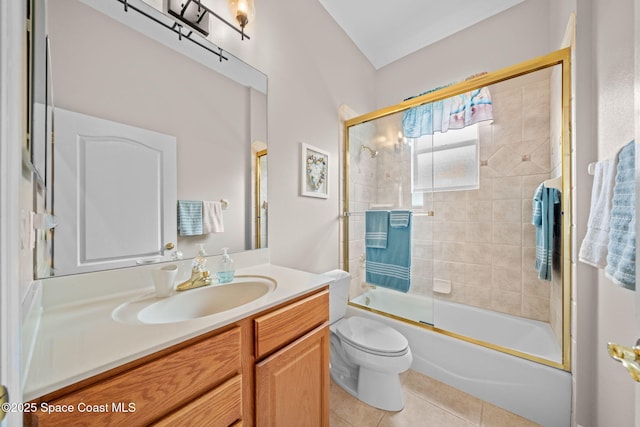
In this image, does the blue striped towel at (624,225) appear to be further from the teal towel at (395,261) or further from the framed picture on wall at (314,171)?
the framed picture on wall at (314,171)

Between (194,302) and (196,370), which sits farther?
(194,302)

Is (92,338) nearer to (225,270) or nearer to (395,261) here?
(225,270)

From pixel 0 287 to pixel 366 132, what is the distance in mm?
2108

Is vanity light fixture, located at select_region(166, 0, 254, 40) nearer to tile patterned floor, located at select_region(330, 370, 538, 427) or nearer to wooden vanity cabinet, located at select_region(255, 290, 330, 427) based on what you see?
wooden vanity cabinet, located at select_region(255, 290, 330, 427)

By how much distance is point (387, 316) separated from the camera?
1858 mm

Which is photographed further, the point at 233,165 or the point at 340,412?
the point at 340,412

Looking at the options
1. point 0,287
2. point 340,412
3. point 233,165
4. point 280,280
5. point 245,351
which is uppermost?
point 233,165

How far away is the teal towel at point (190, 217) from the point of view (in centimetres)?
105

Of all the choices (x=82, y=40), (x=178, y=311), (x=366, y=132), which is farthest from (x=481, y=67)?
(x=178, y=311)

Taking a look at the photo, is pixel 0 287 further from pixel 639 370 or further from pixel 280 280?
pixel 639 370

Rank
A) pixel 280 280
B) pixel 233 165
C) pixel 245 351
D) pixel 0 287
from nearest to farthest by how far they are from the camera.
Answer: pixel 0 287
pixel 245 351
pixel 280 280
pixel 233 165

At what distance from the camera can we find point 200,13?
108 cm

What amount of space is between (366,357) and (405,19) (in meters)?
2.58

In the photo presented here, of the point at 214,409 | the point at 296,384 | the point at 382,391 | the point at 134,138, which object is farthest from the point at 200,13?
the point at 382,391
